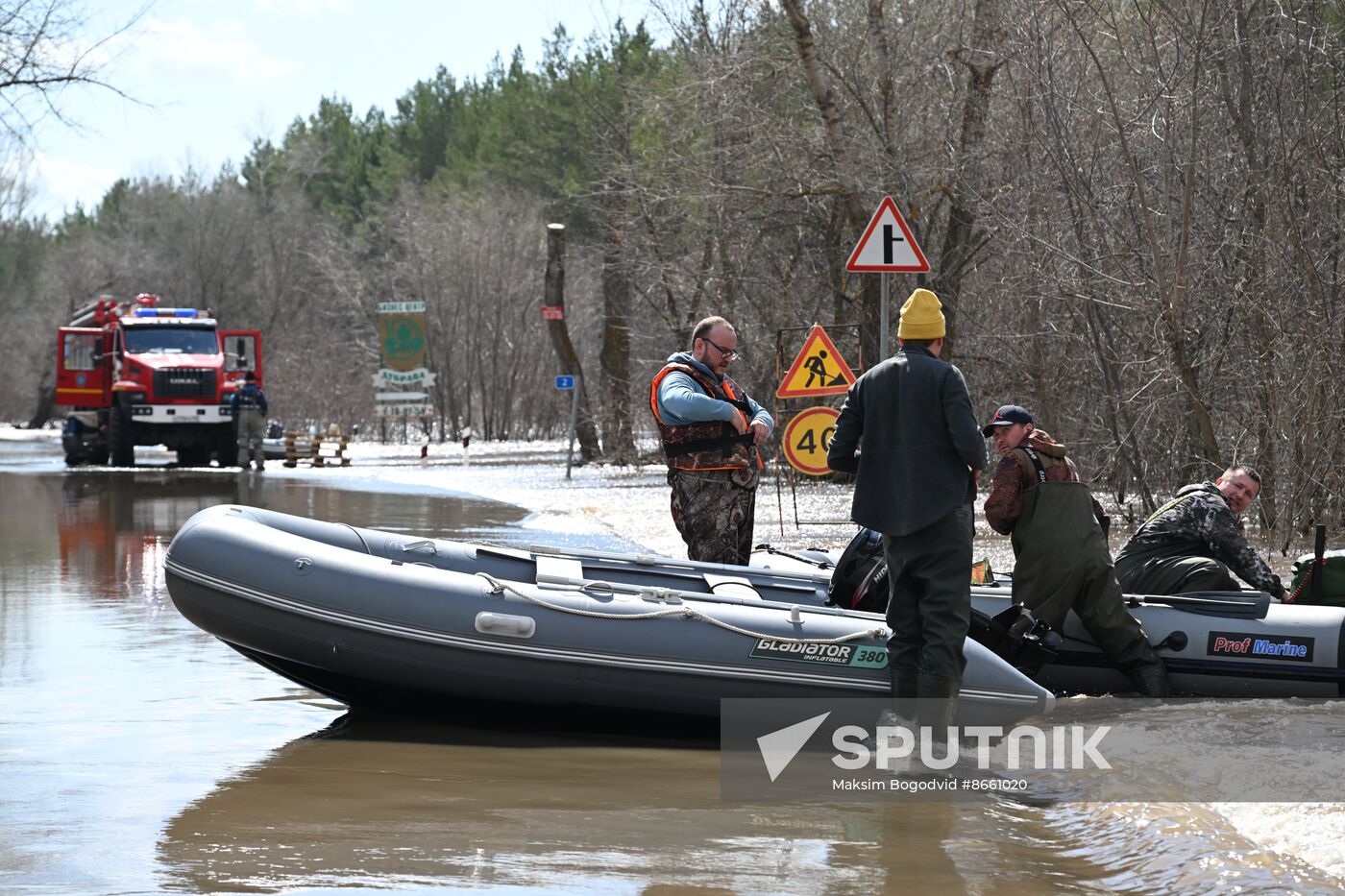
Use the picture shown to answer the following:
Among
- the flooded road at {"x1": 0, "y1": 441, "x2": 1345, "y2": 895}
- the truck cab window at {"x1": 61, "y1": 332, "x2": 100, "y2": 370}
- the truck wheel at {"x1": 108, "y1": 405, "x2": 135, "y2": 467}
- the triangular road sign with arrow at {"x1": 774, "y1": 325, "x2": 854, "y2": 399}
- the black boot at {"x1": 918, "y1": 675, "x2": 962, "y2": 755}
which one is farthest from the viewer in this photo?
the truck cab window at {"x1": 61, "y1": 332, "x2": 100, "y2": 370}

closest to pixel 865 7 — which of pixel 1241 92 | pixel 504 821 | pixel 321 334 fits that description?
pixel 1241 92

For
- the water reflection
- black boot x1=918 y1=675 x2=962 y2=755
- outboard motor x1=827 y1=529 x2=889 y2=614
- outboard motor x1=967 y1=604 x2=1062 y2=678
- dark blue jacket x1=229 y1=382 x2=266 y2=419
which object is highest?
dark blue jacket x1=229 y1=382 x2=266 y2=419

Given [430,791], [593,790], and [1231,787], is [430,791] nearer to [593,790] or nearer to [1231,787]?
[593,790]

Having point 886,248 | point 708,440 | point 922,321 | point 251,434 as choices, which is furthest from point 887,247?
point 251,434

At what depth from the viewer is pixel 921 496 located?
6559mm

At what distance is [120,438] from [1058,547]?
Answer: 87.5ft

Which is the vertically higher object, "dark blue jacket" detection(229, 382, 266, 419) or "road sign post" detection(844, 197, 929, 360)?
"road sign post" detection(844, 197, 929, 360)

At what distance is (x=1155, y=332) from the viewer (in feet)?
43.1

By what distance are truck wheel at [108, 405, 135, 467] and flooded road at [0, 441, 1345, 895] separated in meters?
23.4

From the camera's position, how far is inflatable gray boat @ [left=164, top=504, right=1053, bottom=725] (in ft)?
22.6

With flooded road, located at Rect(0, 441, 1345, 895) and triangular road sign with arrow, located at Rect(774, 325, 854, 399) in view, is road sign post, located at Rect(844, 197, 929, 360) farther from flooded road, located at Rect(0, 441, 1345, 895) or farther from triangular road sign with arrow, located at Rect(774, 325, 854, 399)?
flooded road, located at Rect(0, 441, 1345, 895)

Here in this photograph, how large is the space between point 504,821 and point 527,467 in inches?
1032

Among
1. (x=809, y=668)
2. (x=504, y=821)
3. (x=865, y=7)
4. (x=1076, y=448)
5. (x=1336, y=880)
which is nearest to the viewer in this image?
(x=1336, y=880)

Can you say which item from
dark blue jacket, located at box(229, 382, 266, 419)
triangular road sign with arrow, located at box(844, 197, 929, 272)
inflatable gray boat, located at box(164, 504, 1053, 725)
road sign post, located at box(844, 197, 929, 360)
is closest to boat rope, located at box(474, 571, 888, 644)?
inflatable gray boat, located at box(164, 504, 1053, 725)
